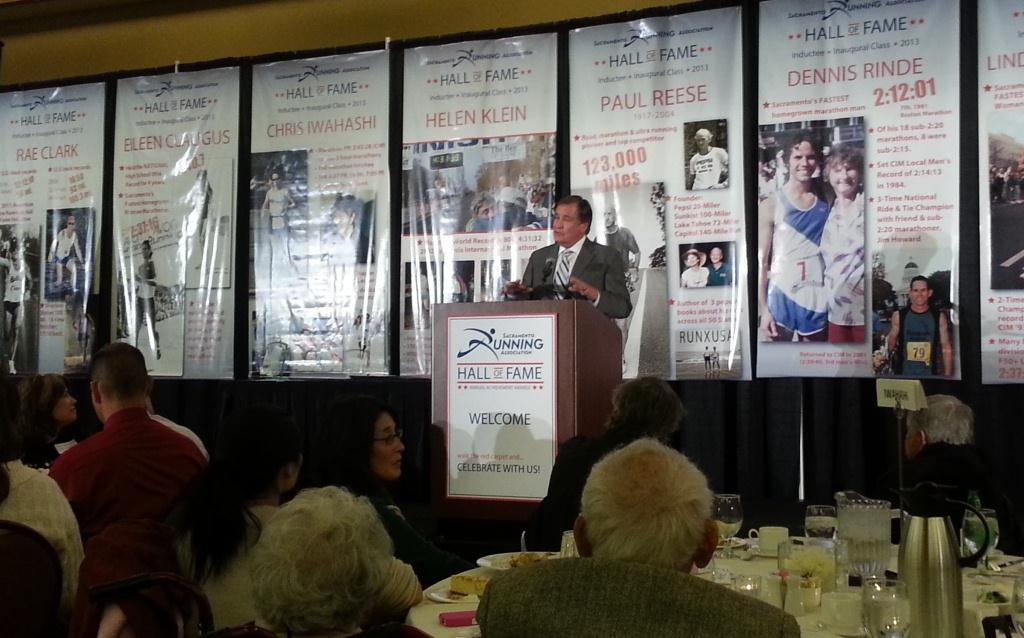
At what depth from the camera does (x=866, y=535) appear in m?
2.27

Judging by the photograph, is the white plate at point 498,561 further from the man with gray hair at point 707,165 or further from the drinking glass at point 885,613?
the man with gray hair at point 707,165

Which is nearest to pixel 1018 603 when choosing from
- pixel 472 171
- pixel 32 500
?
pixel 32 500

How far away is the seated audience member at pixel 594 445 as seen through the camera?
9.43ft

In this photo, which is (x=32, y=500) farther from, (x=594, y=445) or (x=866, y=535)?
(x=866, y=535)

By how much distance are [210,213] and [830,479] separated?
14.0ft

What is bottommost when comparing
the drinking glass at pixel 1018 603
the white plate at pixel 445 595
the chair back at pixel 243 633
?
the white plate at pixel 445 595

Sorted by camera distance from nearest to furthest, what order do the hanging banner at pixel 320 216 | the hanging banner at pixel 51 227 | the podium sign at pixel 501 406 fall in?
the podium sign at pixel 501 406 → the hanging banner at pixel 320 216 → the hanging banner at pixel 51 227

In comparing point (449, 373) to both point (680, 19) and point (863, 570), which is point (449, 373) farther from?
point (680, 19)

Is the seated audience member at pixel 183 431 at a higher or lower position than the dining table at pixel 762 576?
higher

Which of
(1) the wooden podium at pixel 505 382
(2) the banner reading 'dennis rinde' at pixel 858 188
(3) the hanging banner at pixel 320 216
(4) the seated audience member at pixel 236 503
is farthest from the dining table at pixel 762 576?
(3) the hanging banner at pixel 320 216

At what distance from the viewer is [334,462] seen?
8.87 feet

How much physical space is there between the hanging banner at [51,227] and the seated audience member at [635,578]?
599 cm

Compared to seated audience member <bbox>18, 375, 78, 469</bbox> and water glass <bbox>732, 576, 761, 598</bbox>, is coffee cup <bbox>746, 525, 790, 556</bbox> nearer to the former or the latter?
water glass <bbox>732, 576, 761, 598</bbox>

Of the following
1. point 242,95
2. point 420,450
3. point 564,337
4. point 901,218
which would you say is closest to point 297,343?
point 420,450
